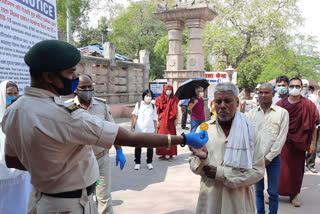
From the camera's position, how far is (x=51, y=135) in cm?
132

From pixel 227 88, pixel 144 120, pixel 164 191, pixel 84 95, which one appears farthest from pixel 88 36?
pixel 227 88

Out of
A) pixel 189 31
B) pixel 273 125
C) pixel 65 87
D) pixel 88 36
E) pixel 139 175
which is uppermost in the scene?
pixel 88 36

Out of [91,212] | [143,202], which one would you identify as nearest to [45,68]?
[91,212]

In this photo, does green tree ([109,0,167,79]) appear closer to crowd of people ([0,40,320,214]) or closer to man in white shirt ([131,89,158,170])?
man in white shirt ([131,89,158,170])

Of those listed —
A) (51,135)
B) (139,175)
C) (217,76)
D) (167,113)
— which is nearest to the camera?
(51,135)

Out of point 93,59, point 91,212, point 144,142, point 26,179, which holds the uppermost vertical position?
point 93,59

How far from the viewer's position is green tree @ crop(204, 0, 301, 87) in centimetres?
2108

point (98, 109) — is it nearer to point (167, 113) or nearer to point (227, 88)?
point (227, 88)

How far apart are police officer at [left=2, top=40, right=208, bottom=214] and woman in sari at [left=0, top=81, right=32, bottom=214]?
1.33 meters

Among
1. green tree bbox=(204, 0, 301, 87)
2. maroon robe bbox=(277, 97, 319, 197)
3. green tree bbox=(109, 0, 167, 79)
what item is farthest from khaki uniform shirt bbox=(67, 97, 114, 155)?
green tree bbox=(109, 0, 167, 79)

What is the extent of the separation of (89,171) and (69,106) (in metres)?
0.46

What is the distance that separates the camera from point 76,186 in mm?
1536

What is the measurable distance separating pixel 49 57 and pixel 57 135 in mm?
407

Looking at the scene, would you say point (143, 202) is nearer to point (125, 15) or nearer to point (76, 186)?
point (76, 186)
